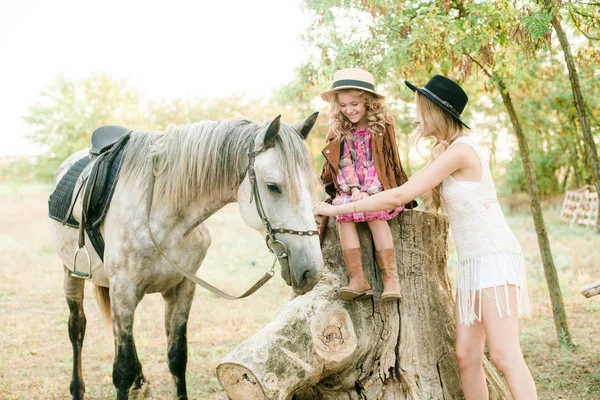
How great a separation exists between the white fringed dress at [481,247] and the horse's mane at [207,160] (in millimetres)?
854

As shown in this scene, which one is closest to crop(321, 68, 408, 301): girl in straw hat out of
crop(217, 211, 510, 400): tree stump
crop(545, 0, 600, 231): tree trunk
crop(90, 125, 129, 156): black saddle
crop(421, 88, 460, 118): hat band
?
crop(217, 211, 510, 400): tree stump

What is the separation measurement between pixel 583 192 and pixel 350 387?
1709cm

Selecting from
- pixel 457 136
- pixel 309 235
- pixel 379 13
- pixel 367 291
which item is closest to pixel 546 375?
pixel 367 291

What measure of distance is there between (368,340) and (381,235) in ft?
2.23

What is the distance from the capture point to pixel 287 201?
2711 millimetres

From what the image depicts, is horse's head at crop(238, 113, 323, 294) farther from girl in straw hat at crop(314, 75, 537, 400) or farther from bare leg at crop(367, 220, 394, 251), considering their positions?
bare leg at crop(367, 220, 394, 251)

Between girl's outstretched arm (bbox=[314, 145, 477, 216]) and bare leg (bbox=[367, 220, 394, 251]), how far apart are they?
375mm

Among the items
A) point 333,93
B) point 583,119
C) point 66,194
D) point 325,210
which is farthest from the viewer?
point 583,119

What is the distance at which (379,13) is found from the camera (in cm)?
442

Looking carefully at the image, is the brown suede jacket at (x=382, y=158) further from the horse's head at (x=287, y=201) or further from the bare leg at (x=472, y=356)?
the bare leg at (x=472, y=356)

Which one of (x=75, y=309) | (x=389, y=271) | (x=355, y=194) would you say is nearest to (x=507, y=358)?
(x=389, y=271)

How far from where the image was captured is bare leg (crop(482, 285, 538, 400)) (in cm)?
259

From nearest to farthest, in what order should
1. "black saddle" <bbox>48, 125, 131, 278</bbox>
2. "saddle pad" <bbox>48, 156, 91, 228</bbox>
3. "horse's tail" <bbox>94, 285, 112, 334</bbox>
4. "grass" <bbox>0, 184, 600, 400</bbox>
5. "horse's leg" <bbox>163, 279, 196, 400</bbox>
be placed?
"black saddle" <bbox>48, 125, 131, 278</bbox> → "horse's leg" <bbox>163, 279, 196, 400</bbox> → "saddle pad" <bbox>48, 156, 91, 228</bbox> → "horse's tail" <bbox>94, 285, 112, 334</bbox> → "grass" <bbox>0, 184, 600, 400</bbox>

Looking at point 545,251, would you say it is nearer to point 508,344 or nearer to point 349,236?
point 508,344
